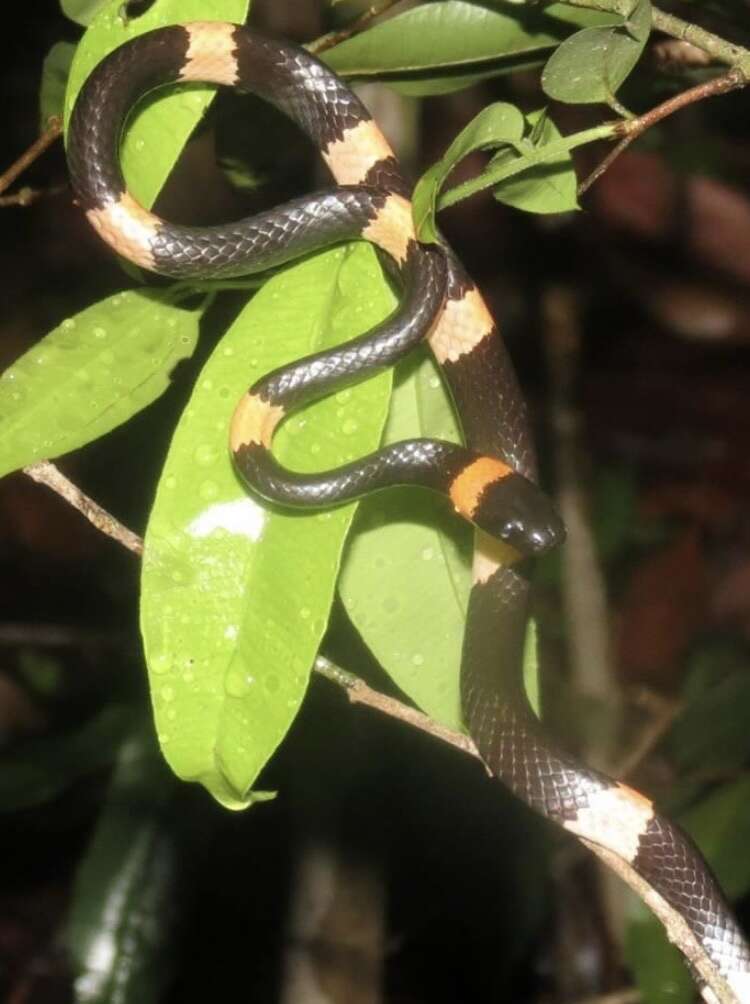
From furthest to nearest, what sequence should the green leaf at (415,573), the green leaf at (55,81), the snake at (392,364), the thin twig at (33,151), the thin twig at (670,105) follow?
1. the green leaf at (55,81)
2. the thin twig at (33,151)
3. the green leaf at (415,573)
4. the snake at (392,364)
5. the thin twig at (670,105)

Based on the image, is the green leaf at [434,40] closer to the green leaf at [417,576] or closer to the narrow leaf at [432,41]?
the narrow leaf at [432,41]

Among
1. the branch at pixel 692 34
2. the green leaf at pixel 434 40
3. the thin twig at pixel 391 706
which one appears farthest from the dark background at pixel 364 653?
the thin twig at pixel 391 706

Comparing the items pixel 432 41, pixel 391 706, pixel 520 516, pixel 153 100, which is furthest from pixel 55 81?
pixel 391 706

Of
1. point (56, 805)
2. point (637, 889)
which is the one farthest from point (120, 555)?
point (637, 889)

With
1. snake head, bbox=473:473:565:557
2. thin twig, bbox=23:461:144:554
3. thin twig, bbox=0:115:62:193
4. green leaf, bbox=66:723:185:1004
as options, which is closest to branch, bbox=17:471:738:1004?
thin twig, bbox=23:461:144:554

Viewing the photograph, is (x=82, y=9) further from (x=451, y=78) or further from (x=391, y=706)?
(x=391, y=706)

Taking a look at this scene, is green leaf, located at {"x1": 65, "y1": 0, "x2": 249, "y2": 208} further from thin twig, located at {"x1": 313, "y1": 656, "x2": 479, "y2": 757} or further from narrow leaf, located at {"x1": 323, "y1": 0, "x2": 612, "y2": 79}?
thin twig, located at {"x1": 313, "y1": 656, "x2": 479, "y2": 757}
